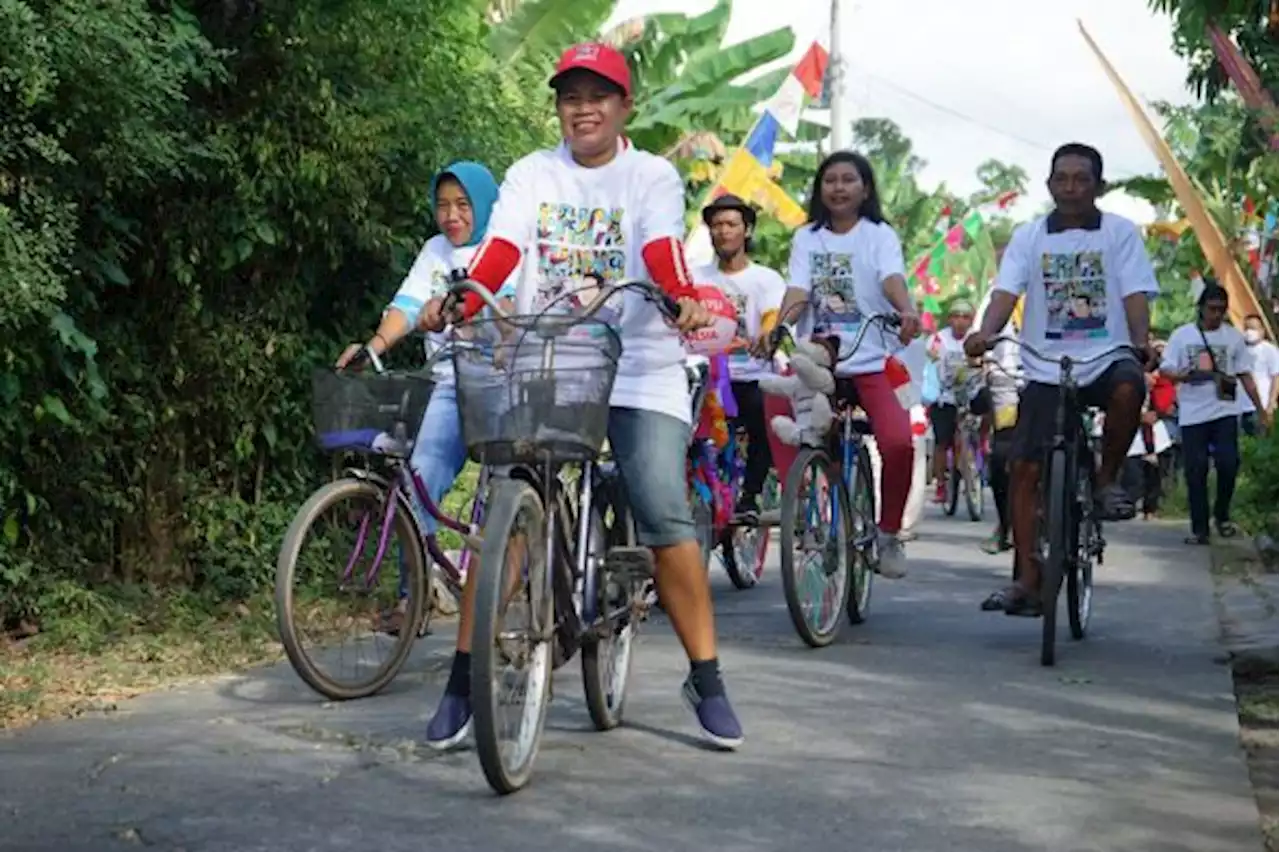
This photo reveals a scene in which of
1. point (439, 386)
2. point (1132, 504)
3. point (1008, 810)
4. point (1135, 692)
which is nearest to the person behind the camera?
point (1008, 810)

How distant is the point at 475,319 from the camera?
5434 millimetres

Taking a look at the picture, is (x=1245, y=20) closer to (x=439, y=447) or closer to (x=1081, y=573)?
A: (x=1081, y=573)

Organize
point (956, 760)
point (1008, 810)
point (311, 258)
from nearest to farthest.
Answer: point (1008, 810) < point (956, 760) < point (311, 258)

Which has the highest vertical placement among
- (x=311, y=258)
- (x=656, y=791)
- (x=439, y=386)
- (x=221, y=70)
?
(x=221, y=70)

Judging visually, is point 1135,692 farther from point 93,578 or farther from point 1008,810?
point 93,578

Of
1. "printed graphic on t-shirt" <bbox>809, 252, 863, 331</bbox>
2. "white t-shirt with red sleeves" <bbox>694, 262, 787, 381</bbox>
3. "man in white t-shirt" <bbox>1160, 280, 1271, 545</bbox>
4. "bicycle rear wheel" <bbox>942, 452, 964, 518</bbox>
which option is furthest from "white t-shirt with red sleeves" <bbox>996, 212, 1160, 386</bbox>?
"bicycle rear wheel" <bbox>942, 452, 964, 518</bbox>

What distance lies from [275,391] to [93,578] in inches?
44.9

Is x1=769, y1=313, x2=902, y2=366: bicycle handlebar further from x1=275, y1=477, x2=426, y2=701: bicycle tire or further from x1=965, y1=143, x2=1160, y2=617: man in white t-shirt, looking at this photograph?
x1=275, y1=477, x2=426, y2=701: bicycle tire

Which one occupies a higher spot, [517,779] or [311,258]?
[311,258]

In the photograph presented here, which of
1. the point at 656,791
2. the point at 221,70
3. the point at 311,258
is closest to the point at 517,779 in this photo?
the point at 656,791

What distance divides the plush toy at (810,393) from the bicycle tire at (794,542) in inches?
4.4

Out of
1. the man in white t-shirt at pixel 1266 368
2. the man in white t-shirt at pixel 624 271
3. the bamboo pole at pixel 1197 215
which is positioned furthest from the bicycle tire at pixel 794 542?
the bamboo pole at pixel 1197 215

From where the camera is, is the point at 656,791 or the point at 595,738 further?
the point at 595,738

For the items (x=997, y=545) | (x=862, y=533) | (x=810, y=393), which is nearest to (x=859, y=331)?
(x=810, y=393)
